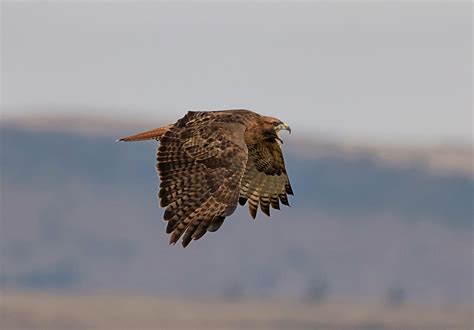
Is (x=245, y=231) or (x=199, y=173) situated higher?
(x=199, y=173)

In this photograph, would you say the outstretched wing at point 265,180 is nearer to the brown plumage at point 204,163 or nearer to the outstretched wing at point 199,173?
the brown plumage at point 204,163

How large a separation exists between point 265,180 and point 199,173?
11.3 feet

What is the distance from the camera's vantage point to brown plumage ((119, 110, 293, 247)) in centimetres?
2138

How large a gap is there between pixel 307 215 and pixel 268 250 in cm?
1199

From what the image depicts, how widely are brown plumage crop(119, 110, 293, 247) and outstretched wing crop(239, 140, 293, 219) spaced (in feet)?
3.26

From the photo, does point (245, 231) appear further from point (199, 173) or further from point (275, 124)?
point (199, 173)

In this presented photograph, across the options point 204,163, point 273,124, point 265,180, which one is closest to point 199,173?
point 204,163

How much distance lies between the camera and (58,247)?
155m

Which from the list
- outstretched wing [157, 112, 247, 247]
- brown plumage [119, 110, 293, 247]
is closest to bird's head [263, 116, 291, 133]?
brown plumage [119, 110, 293, 247]

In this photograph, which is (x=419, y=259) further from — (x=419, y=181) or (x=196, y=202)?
(x=196, y=202)

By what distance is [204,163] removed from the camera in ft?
72.6

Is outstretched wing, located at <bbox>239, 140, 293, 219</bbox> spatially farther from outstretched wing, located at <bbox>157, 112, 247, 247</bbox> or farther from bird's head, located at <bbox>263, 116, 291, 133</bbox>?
→ outstretched wing, located at <bbox>157, 112, 247, 247</bbox>

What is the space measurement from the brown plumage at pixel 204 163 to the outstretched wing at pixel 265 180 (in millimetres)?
993

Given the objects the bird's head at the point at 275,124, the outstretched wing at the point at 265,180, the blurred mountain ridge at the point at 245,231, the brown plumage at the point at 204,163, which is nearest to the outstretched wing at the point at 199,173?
the brown plumage at the point at 204,163
